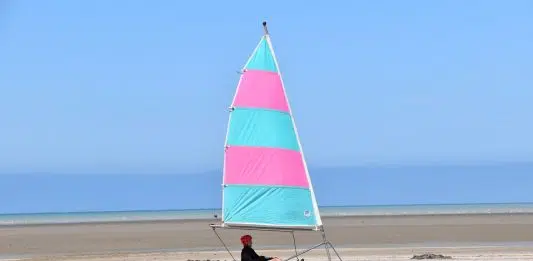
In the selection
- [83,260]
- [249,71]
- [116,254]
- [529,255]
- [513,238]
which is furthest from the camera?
[513,238]

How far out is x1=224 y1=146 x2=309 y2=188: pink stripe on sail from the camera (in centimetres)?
2191

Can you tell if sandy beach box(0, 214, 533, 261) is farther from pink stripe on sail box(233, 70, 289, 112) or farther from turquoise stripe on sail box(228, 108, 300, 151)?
pink stripe on sail box(233, 70, 289, 112)

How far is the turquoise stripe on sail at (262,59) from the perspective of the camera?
854 inches

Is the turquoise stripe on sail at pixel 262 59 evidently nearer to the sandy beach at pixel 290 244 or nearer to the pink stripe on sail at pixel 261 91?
the pink stripe on sail at pixel 261 91

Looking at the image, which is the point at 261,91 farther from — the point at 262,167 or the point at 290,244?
the point at 290,244

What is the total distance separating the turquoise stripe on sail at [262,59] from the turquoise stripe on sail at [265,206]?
8.14 feet

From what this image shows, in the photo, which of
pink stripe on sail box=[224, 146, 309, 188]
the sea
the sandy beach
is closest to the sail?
pink stripe on sail box=[224, 146, 309, 188]

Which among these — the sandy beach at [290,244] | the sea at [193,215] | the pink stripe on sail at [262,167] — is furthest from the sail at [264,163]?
the sea at [193,215]

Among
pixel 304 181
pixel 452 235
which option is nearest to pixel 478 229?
pixel 452 235

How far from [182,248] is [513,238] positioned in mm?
14131

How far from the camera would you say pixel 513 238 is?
44.3 meters

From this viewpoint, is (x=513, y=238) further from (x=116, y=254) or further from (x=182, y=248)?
(x=116, y=254)

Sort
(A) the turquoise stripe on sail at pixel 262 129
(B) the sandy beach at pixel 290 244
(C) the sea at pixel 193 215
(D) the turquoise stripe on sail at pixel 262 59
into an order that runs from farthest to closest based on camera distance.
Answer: (C) the sea at pixel 193 215 < (B) the sandy beach at pixel 290 244 < (A) the turquoise stripe on sail at pixel 262 129 < (D) the turquoise stripe on sail at pixel 262 59

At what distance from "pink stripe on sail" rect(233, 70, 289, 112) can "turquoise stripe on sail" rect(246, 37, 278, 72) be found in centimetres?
10
